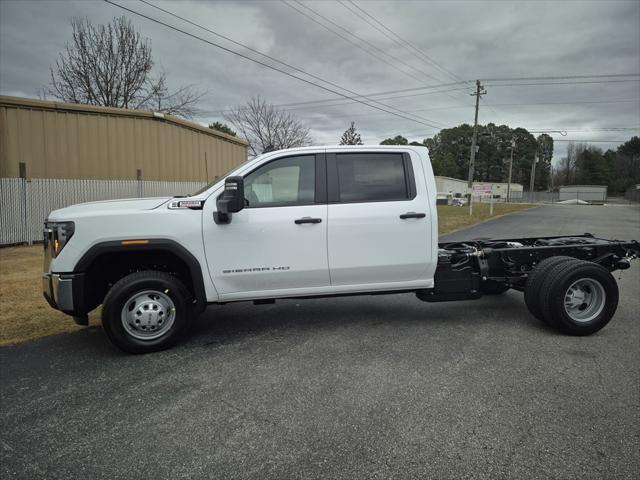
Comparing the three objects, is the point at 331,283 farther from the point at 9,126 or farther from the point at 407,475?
the point at 9,126

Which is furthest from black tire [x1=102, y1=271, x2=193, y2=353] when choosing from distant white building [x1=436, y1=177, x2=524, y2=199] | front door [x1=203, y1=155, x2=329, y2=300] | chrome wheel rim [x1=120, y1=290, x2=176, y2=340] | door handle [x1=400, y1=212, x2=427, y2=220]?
distant white building [x1=436, y1=177, x2=524, y2=199]

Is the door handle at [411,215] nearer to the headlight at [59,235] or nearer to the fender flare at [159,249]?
the fender flare at [159,249]

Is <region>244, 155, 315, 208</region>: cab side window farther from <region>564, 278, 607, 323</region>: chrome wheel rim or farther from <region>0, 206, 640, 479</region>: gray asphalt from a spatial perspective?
<region>564, 278, 607, 323</region>: chrome wheel rim

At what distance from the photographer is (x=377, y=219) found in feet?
14.5

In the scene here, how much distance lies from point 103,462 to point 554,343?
4231 mm

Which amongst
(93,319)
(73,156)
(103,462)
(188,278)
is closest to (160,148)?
(73,156)

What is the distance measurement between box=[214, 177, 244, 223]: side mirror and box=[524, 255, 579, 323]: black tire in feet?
11.0

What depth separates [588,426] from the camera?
284 centimetres

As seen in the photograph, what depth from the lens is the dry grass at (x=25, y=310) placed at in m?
4.82

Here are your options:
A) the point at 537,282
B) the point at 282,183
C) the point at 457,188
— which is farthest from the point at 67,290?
the point at 457,188

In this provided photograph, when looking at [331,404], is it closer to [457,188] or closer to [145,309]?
[145,309]

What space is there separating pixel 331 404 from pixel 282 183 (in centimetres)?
225

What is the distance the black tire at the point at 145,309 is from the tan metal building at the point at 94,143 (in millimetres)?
8289

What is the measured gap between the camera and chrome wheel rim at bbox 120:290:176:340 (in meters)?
4.05
